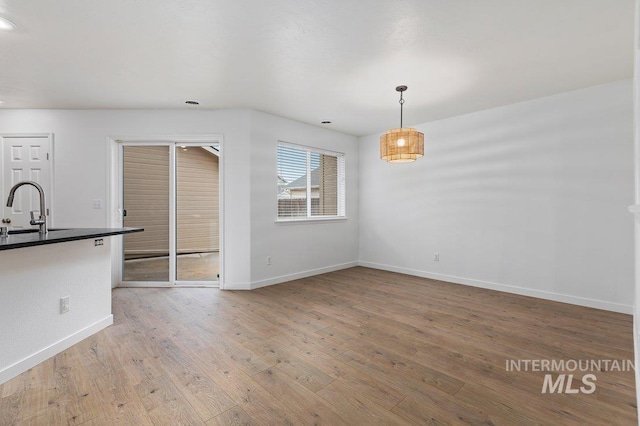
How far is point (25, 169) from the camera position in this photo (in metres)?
4.14

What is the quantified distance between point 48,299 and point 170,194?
2203 mm

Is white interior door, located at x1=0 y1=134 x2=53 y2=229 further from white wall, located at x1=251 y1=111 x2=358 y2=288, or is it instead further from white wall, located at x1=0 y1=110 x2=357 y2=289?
white wall, located at x1=251 y1=111 x2=358 y2=288

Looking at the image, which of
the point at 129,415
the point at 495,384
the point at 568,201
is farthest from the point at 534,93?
the point at 129,415

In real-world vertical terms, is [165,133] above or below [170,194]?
above

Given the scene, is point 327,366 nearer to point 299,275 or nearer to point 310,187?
point 299,275

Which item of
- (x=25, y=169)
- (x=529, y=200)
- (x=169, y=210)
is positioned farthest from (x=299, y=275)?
(x=25, y=169)

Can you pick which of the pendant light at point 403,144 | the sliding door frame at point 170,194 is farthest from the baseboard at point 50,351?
the pendant light at point 403,144

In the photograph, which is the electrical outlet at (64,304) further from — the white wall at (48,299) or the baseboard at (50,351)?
the baseboard at (50,351)

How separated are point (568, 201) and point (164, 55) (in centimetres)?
488

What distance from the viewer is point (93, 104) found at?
13.0 ft

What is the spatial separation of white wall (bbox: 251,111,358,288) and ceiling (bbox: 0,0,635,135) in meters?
0.72

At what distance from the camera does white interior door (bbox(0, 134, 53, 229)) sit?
4.09 metres

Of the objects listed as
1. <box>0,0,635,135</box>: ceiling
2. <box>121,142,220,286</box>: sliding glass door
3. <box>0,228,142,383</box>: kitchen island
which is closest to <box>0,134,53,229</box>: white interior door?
<box>0,0,635,135</box>: ceiling

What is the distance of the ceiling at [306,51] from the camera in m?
2.10
